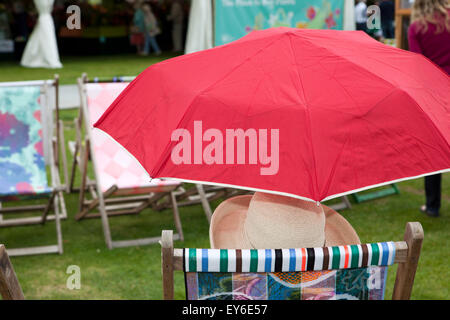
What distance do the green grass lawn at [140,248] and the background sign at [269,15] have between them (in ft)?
7.70

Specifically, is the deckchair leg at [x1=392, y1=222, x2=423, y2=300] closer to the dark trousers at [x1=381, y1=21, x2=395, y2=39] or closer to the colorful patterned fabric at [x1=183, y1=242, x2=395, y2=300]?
the colorful patterned fabric at [x1=183, y1=242, x2=395, y2=300]

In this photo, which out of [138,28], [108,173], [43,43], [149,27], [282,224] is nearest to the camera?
[282,224]

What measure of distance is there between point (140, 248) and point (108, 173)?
2.13ft

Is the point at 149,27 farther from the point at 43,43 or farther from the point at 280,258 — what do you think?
the point at 280,258

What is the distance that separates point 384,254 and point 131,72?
10948 millimetres

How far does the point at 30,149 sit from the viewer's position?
449 cm

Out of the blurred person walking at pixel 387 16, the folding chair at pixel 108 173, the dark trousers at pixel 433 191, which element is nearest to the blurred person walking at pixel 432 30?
the dark trousers at pixel 433 191

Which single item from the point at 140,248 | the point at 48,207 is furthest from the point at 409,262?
the point at 48,207

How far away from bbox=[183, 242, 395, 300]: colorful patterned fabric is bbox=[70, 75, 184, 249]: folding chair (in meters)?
2.48

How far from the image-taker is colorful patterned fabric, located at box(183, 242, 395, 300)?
1.53 m

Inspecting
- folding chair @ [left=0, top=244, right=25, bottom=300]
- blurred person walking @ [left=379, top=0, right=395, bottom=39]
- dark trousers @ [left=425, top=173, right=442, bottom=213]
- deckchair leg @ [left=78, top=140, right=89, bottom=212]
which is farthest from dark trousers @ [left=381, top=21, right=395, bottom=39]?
folding chair @ [left=0, top=244, right=25, bottom=300]

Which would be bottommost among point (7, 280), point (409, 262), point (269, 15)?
point (7, 280)

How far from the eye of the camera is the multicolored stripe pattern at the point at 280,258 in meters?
1.53

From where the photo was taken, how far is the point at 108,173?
4332 mm
